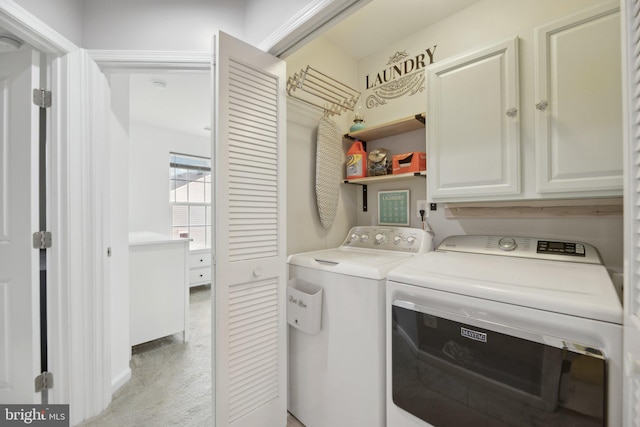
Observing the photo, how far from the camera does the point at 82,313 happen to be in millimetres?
1528

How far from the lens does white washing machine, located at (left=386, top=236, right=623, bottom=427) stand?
0.73 m

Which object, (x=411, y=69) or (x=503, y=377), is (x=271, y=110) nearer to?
(x=411, y=69)

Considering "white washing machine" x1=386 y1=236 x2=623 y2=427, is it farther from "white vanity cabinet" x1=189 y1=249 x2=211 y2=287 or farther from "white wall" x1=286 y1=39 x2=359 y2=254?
"white vanity cabinet" x1=189 y1=249 x2=211 y2=287

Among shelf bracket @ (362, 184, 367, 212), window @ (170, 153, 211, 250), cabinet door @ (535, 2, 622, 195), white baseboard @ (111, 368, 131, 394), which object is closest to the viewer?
cabinet door @ (535, 2, 622, 195)

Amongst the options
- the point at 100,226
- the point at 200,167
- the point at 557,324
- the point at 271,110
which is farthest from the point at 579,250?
the point at 200,167

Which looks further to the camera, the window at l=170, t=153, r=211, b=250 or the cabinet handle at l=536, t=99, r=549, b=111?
the window at l=170, t=153, r=211, b=250

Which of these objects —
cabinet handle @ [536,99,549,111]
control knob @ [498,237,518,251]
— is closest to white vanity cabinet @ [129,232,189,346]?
control knob @ [498,237,518,251]

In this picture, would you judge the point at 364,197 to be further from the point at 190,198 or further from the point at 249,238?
the point at 190,198

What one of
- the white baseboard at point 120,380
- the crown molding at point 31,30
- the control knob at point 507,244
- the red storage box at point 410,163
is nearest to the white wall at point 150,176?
the white baseboard at point 120,380

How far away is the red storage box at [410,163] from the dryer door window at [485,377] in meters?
0.97

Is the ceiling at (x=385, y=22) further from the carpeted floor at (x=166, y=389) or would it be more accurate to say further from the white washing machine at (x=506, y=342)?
the carpeted floor at (x=166, y=389)

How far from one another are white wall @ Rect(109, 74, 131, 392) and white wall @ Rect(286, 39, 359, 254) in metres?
1.22

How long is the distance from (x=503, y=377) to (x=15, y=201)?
2.40 meters

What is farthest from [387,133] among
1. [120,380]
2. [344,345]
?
[120,380]
